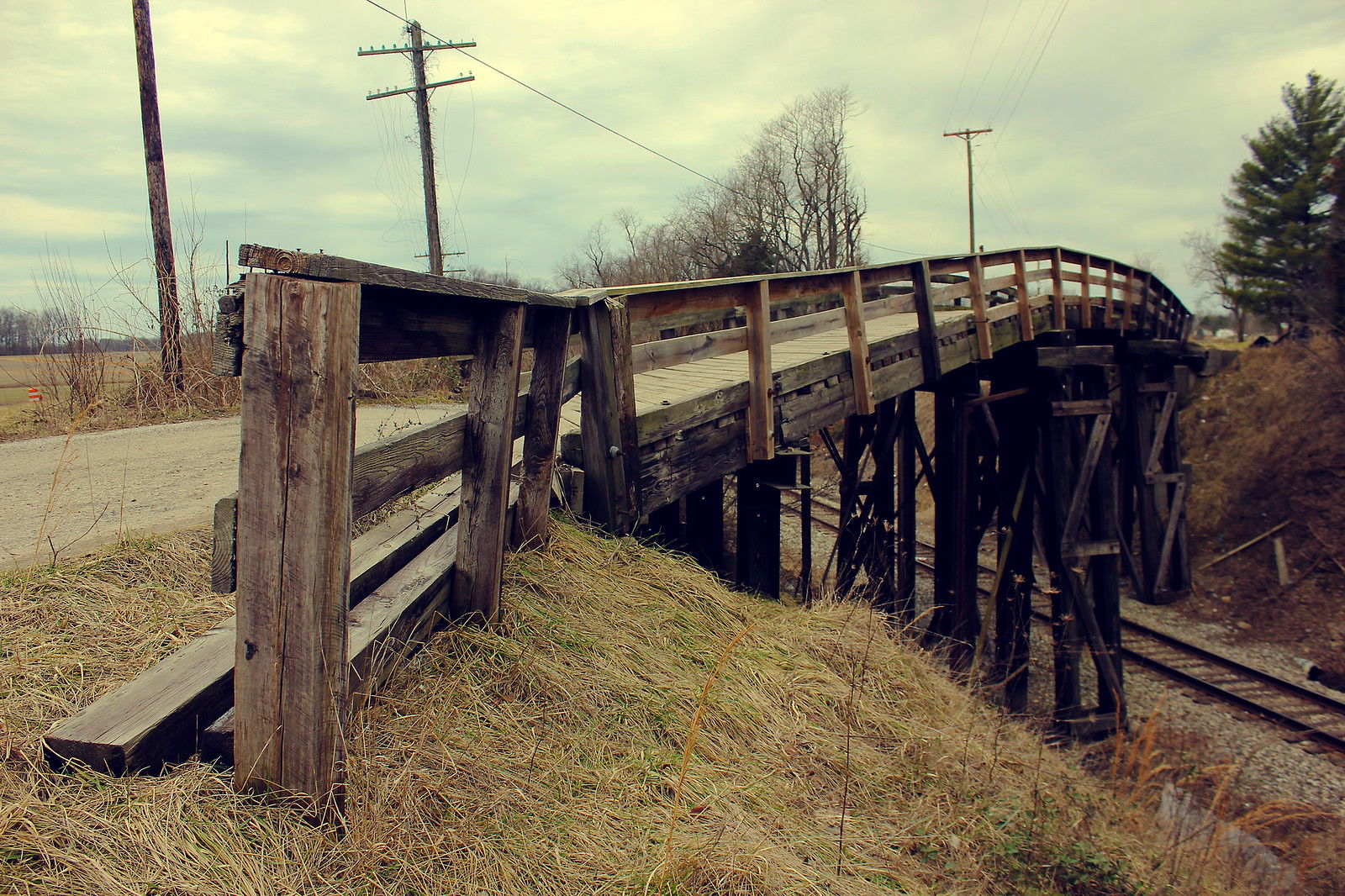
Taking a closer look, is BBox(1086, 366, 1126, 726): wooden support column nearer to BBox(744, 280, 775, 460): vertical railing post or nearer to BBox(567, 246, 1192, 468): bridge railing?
BBox(567, 246, 1192, 468): bridge railing

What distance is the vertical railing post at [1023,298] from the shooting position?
24.0 feet

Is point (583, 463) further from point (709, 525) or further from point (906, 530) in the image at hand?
point (906, 530)

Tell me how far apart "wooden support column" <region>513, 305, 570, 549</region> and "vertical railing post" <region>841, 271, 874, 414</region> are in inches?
100

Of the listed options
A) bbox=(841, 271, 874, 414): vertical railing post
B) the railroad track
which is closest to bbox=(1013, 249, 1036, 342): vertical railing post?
bbox=(841, 271, 874, 414): vertical railing post

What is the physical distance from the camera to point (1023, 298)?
293 inches

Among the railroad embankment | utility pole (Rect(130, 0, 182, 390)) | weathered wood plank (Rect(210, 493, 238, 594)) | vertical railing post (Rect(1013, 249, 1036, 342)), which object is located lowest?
the railroad embankment

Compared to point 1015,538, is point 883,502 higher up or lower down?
higher up

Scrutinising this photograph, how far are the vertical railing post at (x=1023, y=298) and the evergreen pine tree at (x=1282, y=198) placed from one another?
2147cm

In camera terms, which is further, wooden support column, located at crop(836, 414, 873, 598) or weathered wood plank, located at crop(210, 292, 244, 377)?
wooden support column, located at crop(836, 414, 873, 598)

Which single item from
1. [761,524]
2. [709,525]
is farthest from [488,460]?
[709,525]

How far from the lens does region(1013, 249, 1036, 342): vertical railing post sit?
7.32m

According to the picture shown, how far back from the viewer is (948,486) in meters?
6.79

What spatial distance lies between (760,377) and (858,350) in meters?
1.22

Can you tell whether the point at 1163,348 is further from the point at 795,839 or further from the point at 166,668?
the point at 166,668
